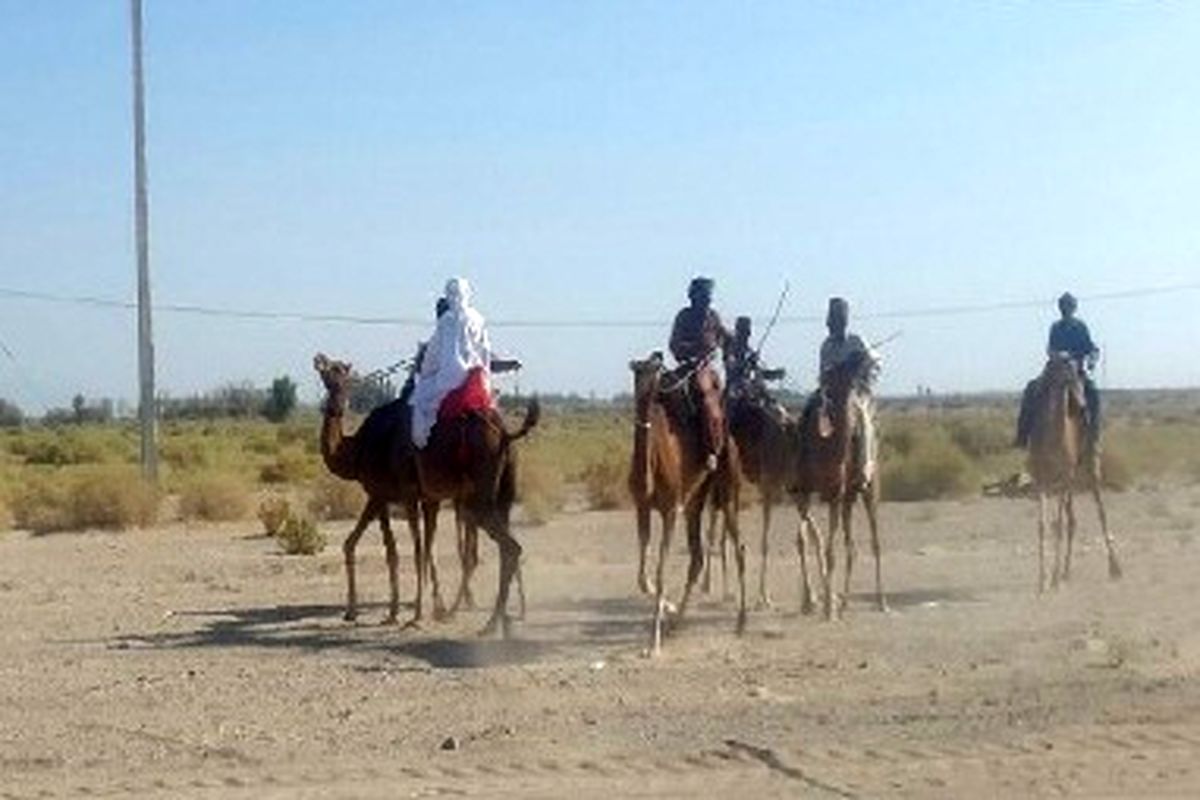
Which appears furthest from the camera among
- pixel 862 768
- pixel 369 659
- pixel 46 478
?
pixel 46 478

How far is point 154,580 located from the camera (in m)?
25.4

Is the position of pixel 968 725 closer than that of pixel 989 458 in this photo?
Yes

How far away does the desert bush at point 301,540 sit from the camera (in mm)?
28875

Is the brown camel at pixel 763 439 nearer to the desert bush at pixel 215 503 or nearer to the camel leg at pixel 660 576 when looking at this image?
the camel leg at pixel 660 576

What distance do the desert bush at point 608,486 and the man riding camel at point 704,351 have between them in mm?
19607

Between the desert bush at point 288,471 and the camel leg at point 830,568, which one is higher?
the desert bush at point 288,471

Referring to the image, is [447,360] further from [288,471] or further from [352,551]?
[288,471]

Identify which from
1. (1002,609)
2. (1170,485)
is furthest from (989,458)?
(1002,609)

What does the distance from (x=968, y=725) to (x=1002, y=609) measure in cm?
702

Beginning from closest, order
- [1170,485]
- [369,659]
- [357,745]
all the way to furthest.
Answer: [357,745] < [369,659] < [1170,485]

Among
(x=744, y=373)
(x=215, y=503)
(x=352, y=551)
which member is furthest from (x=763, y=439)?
(x=215, y=503)

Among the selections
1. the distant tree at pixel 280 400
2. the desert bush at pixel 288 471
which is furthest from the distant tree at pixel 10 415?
the desert bush at pixel 288 471

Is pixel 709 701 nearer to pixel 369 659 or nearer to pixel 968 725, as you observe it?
pixel 968 725

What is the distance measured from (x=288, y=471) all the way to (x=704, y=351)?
3688 cm
